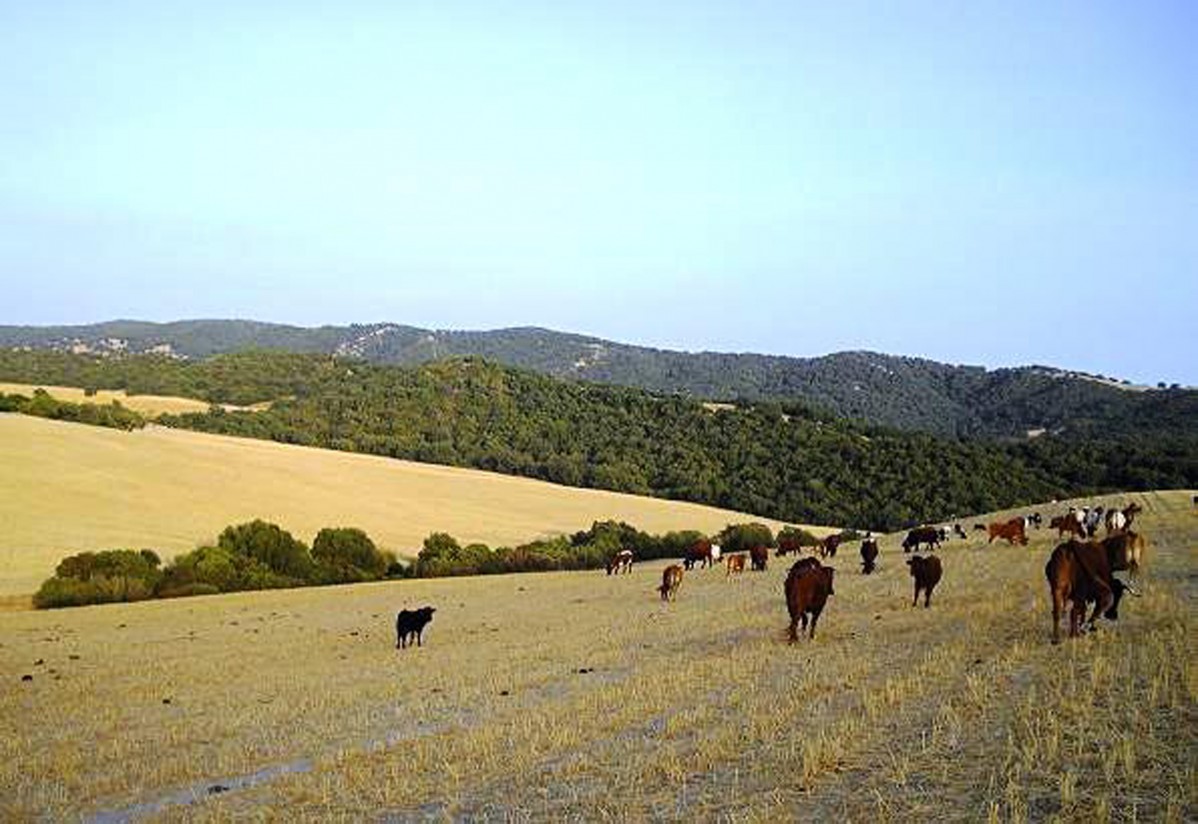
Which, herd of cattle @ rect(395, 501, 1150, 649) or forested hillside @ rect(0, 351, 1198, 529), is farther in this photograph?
forested hillside @ rect(0, 351, 1198, 529)

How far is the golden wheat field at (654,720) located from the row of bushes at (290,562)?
1822cm

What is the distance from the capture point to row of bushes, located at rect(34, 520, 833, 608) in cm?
4353

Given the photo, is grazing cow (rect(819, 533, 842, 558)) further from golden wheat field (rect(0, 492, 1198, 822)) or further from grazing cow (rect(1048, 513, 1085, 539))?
golden wheat field (rect(0, 492, 1198, 822))

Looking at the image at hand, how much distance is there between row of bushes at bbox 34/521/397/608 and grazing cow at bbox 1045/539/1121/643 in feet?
123

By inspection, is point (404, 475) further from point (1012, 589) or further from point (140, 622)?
point (1012, 589)

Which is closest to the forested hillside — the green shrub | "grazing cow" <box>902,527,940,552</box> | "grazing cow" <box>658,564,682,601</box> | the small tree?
"grazing cow" <box>902,527,940,552</box>

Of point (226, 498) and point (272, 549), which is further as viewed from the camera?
point (226, 498)

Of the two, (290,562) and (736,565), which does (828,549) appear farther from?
(290,562)

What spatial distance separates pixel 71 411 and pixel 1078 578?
9568cm

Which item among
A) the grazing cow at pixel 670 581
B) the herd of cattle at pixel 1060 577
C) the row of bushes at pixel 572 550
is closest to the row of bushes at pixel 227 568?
the row of bushes at pixel 572 550

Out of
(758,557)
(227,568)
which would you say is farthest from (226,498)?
(758,557)

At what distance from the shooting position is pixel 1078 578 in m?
15.8

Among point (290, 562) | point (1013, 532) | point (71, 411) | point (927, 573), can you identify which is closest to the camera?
point (927, 573)

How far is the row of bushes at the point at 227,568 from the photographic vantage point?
1683 inches
